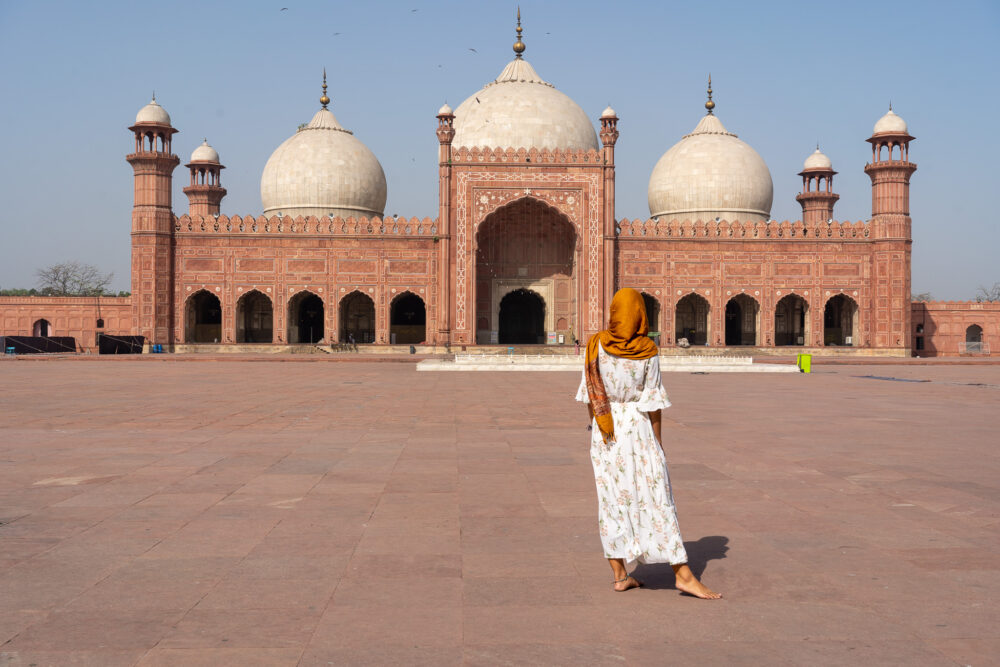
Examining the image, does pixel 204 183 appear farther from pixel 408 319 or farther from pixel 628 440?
pixel 628 440

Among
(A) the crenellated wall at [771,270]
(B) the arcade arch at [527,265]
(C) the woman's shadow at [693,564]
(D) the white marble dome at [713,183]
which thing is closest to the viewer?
(C) the woman's shadow at [693,564]

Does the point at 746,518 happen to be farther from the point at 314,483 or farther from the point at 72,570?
the point at 72,570

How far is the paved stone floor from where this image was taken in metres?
2.36

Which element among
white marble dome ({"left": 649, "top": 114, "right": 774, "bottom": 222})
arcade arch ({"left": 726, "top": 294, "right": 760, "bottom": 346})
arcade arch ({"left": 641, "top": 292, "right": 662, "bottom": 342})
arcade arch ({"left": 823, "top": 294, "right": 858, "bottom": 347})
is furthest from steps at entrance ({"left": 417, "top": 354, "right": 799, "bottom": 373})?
white marble dome ({"left": 649, "top": 114, "right": 774, "bottom": 222})

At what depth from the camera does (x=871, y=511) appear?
3.99 meters

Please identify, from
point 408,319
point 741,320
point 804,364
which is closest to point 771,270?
point 741,320

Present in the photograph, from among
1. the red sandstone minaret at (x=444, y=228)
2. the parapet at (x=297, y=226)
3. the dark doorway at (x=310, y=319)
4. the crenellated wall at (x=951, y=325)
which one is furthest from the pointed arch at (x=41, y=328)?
the crenellated wall at (x=951, y=325)

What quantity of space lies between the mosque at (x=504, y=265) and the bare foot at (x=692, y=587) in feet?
79.1

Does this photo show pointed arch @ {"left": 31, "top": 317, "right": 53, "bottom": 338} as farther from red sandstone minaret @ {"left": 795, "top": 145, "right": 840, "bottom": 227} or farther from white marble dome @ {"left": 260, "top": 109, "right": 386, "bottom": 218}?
red sandstone minaret @ {"left": 795, "top": 145, "right": 840, "bottom": 227}

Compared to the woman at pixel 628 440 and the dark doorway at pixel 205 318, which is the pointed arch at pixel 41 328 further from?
the woman at pixel 628 440

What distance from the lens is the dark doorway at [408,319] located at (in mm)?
30516

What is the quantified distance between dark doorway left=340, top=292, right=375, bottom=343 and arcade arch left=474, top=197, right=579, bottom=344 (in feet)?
14.3

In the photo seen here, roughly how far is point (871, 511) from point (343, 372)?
13.0 metres

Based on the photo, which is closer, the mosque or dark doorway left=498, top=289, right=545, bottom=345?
the mosque
